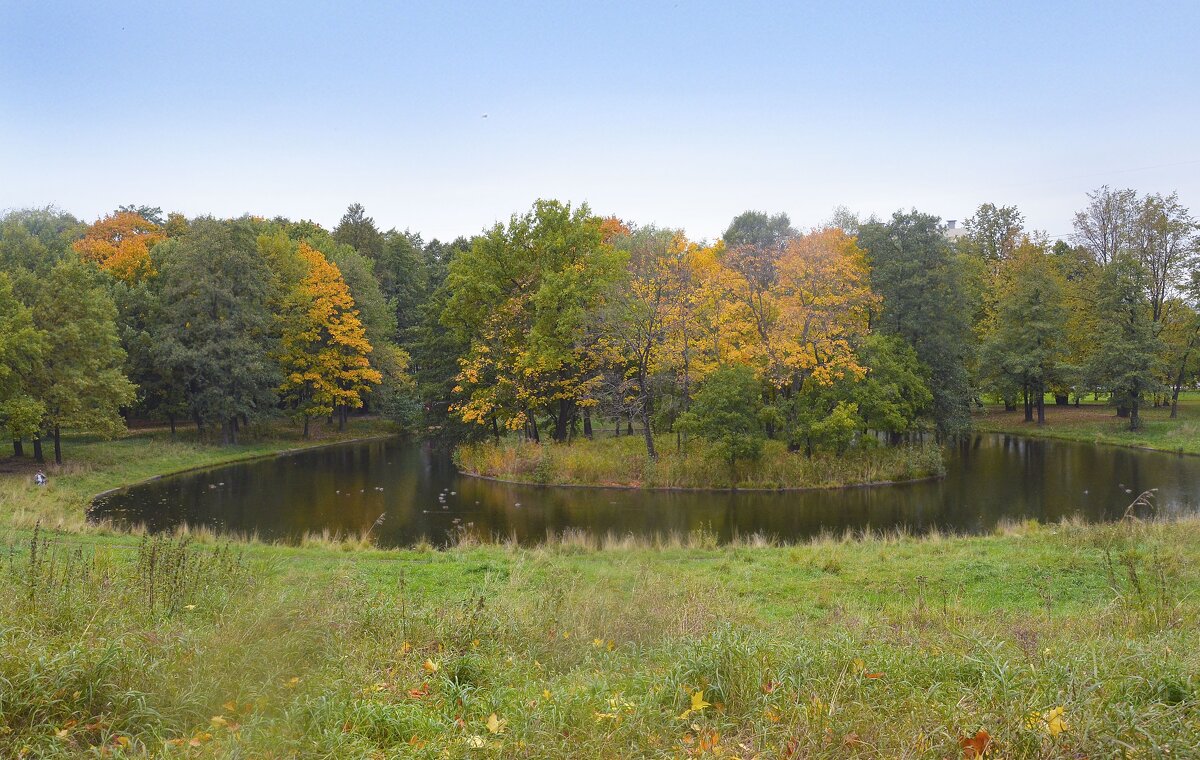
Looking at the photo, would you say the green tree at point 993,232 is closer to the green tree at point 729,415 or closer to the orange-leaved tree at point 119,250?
the green tree at point 729,415

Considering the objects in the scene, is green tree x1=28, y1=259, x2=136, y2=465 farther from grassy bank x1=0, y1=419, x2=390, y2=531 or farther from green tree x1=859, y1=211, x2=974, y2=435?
green tree x1=859, y1=211, x2=974, y2=435

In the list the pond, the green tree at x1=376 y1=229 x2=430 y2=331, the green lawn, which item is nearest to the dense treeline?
the pond

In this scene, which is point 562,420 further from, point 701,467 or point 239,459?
point 239,459

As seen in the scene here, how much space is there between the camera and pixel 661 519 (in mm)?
19578

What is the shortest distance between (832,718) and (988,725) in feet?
2.61

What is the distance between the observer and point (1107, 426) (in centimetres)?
3675

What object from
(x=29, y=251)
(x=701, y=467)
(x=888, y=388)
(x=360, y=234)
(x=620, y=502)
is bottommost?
(x=620, y=502)

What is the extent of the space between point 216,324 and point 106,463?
338 inches

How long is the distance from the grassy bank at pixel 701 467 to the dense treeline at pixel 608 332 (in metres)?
0.87

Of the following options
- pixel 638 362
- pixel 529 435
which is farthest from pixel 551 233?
pixel 529 435

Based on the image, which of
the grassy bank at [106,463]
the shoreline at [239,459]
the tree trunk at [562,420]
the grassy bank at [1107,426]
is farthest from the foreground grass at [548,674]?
the grassy bank at [1107,426]

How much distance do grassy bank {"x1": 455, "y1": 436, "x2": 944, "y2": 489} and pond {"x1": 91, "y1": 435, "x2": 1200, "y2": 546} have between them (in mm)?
821

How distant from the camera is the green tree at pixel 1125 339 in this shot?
1355 inches

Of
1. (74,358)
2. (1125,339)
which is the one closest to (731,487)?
(74,358)
